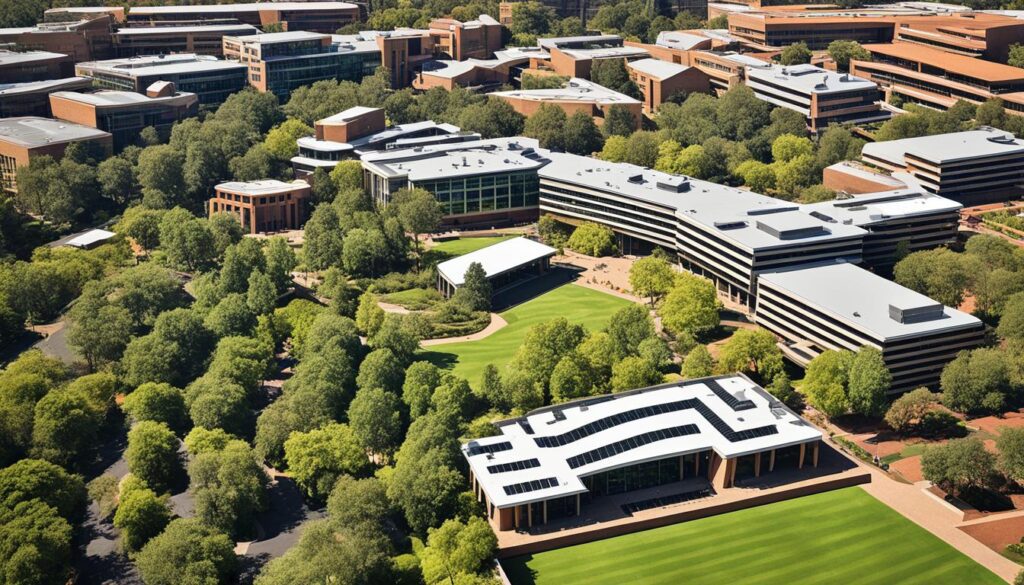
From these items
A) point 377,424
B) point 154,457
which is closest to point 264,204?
point 377,424

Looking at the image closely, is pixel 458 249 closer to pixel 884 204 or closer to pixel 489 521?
pixel 884 204

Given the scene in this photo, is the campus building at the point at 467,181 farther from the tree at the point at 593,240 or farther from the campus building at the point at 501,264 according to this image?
the campus building at the point at 501,264

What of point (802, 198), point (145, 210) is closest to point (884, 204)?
point (802, 198)

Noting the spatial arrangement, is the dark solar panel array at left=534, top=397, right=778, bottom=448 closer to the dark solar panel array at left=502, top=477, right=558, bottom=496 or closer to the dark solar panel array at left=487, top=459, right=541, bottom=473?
the dark solar panel array at left=487, top=459, right=541, bottom=473

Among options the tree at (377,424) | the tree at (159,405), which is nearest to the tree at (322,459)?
the tree at (377,424)

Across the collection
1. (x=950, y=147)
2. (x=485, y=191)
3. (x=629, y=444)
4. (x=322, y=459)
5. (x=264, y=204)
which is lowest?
(x=322, y=459)

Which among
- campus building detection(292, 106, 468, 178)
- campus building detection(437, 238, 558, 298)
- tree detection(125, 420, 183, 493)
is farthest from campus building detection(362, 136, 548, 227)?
tree detection(125, 420, 183, 493)

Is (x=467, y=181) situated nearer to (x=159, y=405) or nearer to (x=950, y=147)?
(x=159, y=405)
